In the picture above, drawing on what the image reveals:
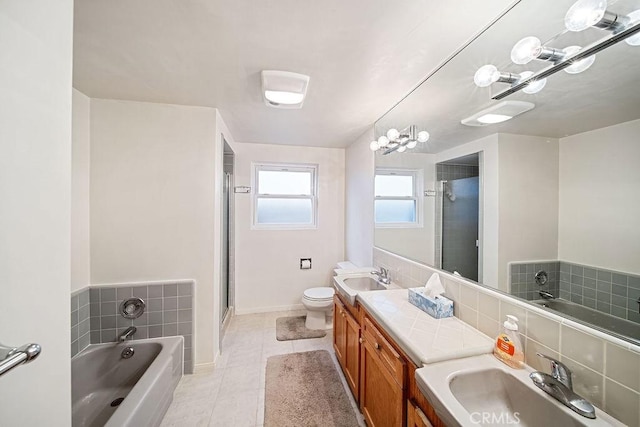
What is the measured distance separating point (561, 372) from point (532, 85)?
1.19m

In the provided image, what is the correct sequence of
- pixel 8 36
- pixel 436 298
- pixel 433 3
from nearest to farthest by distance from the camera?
1. pixel 8 36
2. pixel 433 3
3. pixel 436 298

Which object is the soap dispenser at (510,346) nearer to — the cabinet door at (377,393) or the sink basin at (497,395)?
the sink basin at (497,395)

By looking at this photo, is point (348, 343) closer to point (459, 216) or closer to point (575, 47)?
point (459, 216)

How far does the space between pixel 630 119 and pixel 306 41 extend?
4.55 ft

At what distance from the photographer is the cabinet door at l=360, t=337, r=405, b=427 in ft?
3.51

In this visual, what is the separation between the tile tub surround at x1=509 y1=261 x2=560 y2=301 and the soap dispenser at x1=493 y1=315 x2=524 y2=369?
0.42 feet

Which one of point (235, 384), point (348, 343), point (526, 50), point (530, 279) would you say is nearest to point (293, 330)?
point (235, 384)

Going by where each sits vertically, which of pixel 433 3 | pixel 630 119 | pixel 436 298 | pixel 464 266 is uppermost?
pixel 433 3

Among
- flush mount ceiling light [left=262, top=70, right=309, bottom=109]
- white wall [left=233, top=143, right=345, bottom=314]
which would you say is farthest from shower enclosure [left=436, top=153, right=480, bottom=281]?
white wall [left=233, top=143, right=345, bottom=314]

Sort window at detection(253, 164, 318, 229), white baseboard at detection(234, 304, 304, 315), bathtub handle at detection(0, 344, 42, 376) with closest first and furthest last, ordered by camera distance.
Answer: bathtub handle at detection(0, 344, 42, 376) < white baseboard at detection(234, 304, 304, 315) < window at detection(253, 164, 318, 229)

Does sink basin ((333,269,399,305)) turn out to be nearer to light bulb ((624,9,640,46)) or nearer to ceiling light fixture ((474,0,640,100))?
ceiling light fixture ((474,0,640,100))

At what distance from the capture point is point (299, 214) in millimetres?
3402

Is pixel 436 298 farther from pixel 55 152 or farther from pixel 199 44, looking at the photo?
pixel 199 44

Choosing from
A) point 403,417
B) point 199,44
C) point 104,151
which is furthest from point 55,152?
point 403,417
